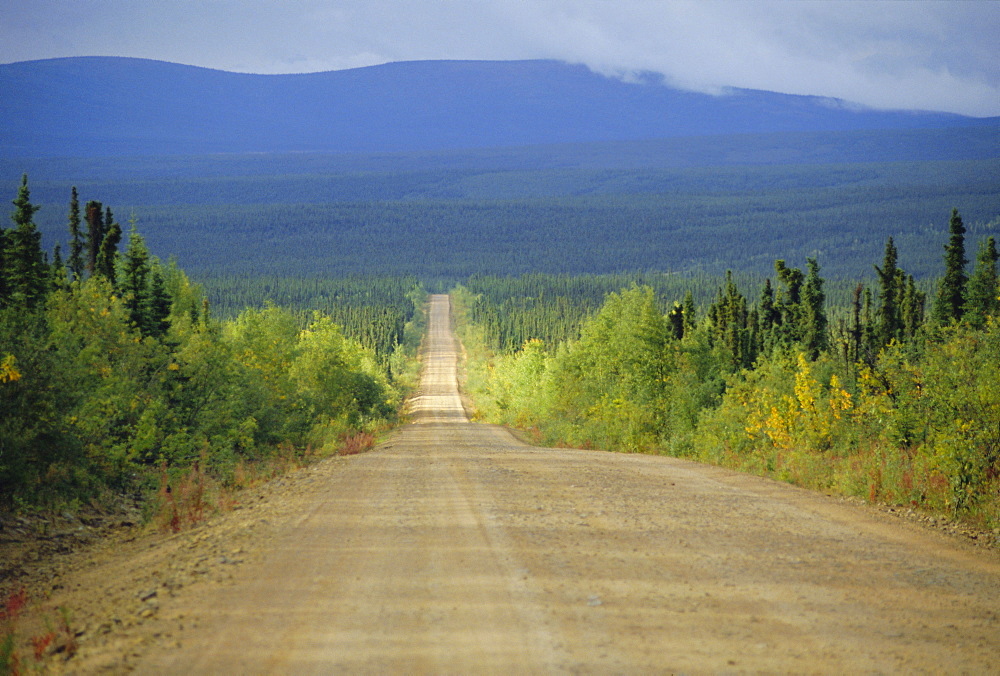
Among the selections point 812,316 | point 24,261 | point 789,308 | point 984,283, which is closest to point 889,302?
Result: point 984,283

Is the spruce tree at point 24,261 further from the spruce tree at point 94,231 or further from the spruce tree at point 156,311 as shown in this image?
the spruce tree at point 94,231

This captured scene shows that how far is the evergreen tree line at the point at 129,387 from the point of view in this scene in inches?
722

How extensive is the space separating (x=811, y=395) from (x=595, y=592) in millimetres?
14900

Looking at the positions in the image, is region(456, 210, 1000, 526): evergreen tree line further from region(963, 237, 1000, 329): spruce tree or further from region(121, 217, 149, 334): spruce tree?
region(121, 217, 149, 334): spruce tree

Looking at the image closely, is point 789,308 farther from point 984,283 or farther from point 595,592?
point 595,592

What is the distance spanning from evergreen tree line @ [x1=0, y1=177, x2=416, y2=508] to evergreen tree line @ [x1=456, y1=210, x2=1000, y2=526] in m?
11.1

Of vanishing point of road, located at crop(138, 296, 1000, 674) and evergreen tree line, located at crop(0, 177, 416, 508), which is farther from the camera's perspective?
evergreen tree line, located at crop(0, 177, 416, 508)

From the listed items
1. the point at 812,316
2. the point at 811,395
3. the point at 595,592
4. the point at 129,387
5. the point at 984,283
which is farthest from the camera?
the point at 984,283

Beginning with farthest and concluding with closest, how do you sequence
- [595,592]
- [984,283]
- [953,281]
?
[984,283], [953,281], [595,592]

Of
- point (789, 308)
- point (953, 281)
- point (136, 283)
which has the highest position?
point (136, 283)

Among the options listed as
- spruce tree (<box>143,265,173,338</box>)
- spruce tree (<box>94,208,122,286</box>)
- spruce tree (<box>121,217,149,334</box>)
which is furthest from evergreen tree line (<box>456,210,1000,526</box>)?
spruce tree (<box>94,208,122,286</box>)

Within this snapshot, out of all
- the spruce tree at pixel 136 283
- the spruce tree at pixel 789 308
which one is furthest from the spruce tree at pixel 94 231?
the spruce tree at pixel 789 308

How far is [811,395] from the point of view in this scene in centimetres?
2361

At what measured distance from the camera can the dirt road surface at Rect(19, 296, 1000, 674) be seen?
832 centimetres
